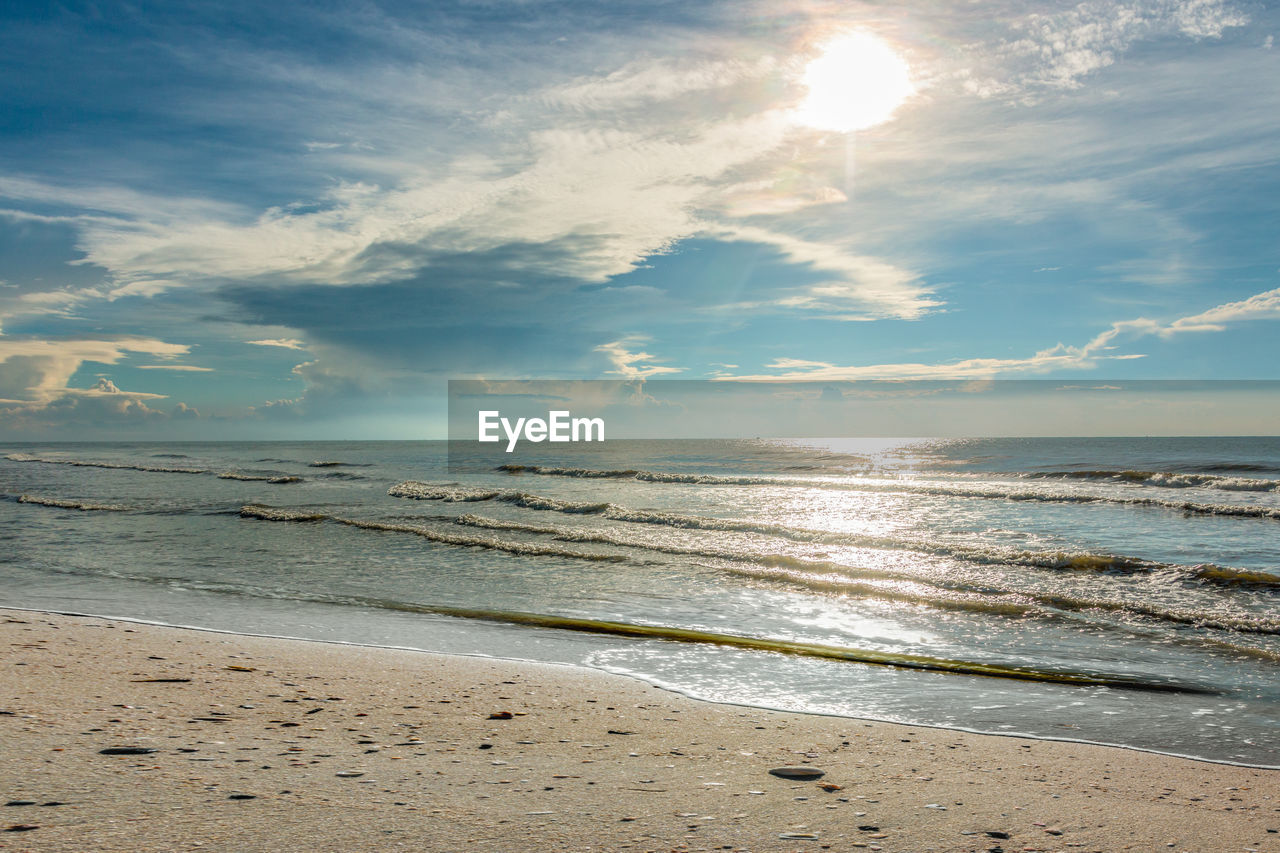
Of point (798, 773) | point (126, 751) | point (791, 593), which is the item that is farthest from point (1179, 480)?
point (126, 751)

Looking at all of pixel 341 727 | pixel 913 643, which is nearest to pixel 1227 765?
pixel 913 643

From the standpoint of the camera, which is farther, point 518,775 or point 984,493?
point 984,493

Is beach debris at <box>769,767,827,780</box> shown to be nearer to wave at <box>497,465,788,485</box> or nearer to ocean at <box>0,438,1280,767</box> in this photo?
ocean at <box>0,438,1280,767</box>

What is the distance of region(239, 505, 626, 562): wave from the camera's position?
15.8 metres

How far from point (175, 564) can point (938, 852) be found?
14.8m

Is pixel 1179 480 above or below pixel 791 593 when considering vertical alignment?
above

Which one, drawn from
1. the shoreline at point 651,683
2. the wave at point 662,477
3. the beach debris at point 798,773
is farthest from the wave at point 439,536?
the wave at point 662,477

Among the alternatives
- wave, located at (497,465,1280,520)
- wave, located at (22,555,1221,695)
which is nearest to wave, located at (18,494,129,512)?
wave, located at (22,555,1221,695)

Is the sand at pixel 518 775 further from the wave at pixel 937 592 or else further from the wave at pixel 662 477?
the wave at pixel 662 477

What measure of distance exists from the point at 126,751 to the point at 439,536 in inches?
546

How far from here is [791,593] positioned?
12023mm

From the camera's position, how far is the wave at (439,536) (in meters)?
15.8

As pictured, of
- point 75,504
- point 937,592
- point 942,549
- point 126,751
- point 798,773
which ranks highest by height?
point 126,751

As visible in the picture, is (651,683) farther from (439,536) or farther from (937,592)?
(439,536)
